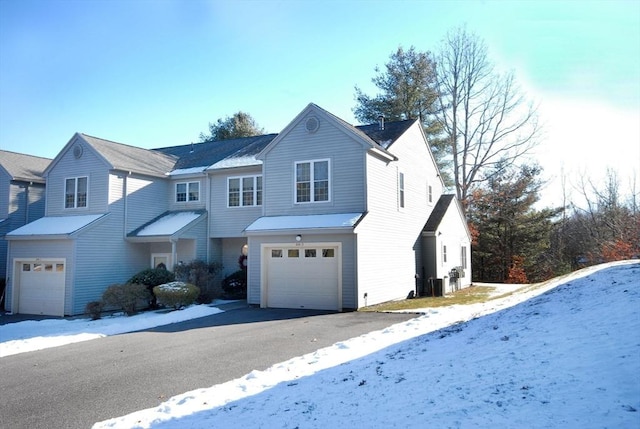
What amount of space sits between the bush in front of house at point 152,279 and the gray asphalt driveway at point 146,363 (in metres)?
4.86

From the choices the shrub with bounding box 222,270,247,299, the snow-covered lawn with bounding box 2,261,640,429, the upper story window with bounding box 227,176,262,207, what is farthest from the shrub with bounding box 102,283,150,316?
the snow-covered lawn with bounding box 2,261,640,429

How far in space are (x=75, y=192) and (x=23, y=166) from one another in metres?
5.90

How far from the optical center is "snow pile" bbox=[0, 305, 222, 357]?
11.8m

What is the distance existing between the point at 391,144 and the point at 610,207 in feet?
74.6

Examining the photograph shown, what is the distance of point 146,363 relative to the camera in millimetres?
8953

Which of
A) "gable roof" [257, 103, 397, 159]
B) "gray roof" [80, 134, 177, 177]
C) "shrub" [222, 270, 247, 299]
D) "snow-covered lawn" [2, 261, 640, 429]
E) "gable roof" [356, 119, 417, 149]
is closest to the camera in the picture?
"snow-covered lawn" [2, 261, 640, 429]

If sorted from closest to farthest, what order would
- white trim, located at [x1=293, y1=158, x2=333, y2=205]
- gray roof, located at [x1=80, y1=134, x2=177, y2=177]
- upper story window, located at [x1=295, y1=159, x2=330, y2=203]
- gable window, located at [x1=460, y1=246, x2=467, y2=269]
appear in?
white trim, located at [x1=293, y1=158, x2=333, y2=205] → upper story window, located at [x1=295, y1=159, x2=330, y2=203] → gray roof, located at [x1=80, y1=134, x2=177, y2=177] → gable window, located at [x1=460, y1=246, x2=467, y2=269]

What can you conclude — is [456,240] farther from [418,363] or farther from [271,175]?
[418,363]

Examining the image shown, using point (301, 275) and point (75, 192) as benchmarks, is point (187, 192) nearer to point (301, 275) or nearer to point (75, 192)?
point (75, 192)

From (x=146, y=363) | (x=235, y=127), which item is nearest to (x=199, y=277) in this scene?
(x=146, y=363)

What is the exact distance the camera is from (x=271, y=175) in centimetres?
1823

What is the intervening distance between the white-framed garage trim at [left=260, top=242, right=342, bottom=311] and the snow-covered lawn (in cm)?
786

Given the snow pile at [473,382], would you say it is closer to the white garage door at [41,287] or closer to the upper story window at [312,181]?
the upper story window at [312,181]

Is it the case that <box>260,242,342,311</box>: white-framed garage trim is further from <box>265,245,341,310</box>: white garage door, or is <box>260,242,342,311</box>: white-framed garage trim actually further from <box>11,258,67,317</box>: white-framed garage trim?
<box>11,258,67,317</box>: white-framed garage trim
